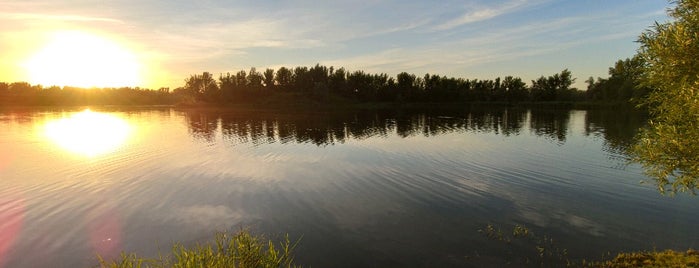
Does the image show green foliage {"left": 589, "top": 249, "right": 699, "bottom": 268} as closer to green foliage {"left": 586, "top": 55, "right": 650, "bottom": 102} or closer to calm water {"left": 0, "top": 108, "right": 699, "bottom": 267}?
calm water {"left": 0, "top": 108, "right": 699, "bottom": 267}

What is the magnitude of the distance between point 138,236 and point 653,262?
22811 mm

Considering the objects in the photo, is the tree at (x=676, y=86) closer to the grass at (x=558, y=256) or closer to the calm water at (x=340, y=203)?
the grass at (x=558, y=256)

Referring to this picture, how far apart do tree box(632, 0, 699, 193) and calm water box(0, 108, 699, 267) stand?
482 cm

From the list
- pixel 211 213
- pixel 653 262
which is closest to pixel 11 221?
pixel 211 213

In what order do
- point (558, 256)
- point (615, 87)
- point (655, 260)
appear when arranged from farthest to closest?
point (615, 87) → point (558, 256) → point (655, 260)

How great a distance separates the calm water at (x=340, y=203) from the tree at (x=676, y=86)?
482 centimetres

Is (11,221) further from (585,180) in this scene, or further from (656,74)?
(585,180)

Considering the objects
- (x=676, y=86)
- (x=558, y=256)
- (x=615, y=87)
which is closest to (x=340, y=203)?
(x=558, y=256)

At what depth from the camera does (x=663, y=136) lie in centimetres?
1435

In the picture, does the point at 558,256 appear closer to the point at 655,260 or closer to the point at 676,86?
the point at 655,260

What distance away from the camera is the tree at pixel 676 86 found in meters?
13.0

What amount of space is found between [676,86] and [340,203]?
59.1 feet

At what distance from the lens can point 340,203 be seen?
2417cm

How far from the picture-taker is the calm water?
1730 cm
